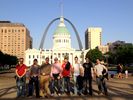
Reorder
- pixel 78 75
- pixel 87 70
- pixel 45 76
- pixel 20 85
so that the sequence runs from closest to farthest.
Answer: pixel 45 76, pixel 20 85, pixel 87 70, pixel 78 75

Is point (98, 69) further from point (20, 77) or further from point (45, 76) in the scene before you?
point (20, 77)

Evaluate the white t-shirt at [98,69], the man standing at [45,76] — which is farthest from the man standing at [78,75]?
the man standing at [45,76]

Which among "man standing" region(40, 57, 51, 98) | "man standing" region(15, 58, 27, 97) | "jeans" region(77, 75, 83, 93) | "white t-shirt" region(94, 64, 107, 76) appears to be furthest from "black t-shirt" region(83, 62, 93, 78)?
"man standing" region(15, 58, 27, 97)

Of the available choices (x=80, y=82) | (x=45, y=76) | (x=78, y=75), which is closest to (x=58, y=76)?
(x=78, y=75)

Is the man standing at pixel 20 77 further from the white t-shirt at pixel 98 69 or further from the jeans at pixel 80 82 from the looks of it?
the white t-shirt at pixel 98 69

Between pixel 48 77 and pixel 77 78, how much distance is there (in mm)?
2299

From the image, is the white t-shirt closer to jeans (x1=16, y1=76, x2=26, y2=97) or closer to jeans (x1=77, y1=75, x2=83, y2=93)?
jeans (x1=77, y1=75, x2=83, y2=93)

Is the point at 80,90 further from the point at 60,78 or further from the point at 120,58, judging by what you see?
the point at 120,58

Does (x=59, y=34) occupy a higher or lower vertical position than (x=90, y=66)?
higher

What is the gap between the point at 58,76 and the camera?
63.0ft

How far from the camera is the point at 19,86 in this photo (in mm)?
17812

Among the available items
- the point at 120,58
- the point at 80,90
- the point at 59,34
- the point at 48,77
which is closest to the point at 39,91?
the point at 48,77

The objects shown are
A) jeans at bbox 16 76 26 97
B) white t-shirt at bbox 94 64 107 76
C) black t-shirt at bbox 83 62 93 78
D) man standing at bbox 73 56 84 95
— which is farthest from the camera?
man standing at bbox 73 56 84 95

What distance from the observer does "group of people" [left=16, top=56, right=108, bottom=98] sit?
17.6 meters
